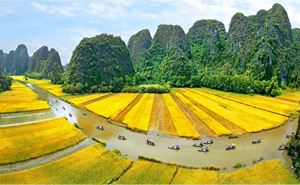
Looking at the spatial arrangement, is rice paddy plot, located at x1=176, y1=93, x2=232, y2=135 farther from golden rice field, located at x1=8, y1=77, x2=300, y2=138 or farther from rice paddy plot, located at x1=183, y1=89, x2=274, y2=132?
rice paddy plot, located at x1=183, y1=89, x2=274, y2=132

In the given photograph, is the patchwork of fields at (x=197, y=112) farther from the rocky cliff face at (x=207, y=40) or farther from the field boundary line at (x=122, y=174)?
the rocky cliff face at (x=207, y=40)

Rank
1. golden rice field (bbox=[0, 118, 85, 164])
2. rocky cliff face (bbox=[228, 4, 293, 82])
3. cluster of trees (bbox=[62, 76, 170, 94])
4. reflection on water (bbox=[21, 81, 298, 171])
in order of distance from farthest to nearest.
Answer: rocky cliff face (bbox=[228, 4, 293, 82]), cluster of trees (bbox=[62, 76, 170, 94]), golden rice field (bbox=[0, 118, 85, 164]), reflection on water (bbox=[21, 81, 298, 171])

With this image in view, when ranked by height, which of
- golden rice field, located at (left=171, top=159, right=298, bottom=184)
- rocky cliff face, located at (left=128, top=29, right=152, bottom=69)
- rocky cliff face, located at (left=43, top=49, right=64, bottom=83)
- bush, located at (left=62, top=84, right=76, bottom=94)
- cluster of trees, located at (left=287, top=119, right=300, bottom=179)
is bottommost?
golden rice field, located at (left=171, top=159, right=298, bottom=184)

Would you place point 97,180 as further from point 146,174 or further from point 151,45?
point 151,45

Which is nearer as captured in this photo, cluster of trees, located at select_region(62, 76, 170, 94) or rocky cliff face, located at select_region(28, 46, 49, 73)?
cluster of trees, located at select_region(62, 76, 170, 94)

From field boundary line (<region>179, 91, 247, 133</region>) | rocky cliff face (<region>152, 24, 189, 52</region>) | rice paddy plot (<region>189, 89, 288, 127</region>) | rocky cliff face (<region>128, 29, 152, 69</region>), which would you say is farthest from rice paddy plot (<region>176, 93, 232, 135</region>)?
rocky cliff face (<region>128, 29, 152, 69</region>)

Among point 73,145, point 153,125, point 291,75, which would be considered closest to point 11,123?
point 73,145
